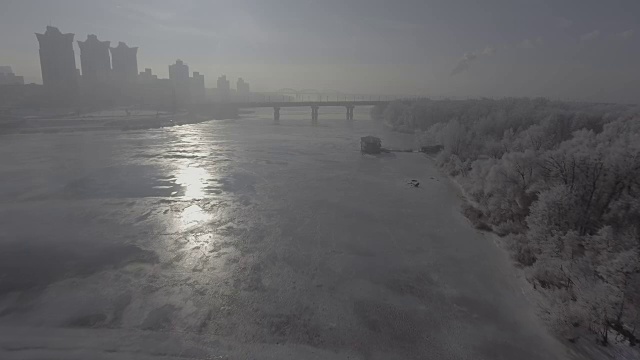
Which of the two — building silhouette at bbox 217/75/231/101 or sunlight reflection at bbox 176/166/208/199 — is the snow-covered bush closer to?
sunlight reflection at bbox 176/166/208/199

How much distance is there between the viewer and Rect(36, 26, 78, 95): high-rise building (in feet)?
325

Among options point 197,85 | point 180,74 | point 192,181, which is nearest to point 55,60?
point 180,74

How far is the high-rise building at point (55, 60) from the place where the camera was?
99.1 meters

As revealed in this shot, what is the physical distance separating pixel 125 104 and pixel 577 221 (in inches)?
4721

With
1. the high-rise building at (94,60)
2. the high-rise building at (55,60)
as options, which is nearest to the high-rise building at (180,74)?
the high-rise building at (94,60)

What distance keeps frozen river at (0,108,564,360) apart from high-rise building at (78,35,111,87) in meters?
116

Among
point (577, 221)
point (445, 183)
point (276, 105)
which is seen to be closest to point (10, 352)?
point (577, 221)

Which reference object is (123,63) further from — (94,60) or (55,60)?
(55,60)

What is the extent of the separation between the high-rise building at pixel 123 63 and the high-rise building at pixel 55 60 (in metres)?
26.3

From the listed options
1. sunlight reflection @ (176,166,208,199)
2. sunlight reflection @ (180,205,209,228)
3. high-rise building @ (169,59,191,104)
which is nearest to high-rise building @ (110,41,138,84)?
high-rise building @ (169,59,191,104)

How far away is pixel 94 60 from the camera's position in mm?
122562

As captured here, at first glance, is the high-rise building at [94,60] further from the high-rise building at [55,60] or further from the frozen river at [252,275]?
the frozen river at [252,275]

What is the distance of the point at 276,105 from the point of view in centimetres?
9950

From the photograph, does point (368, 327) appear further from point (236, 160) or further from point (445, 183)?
point (236, 160)
